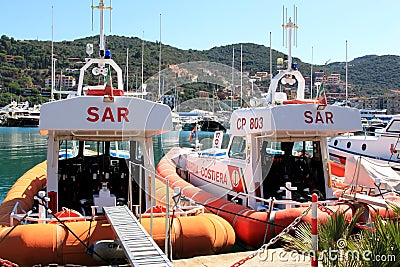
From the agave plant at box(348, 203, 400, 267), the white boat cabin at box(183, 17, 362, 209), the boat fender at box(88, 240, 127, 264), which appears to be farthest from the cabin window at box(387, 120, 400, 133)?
the agave plant at box(348, 203, 400, 267)

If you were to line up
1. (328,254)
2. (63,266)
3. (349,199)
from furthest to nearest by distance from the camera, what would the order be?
(349,199) < (63,266) < (328,254)

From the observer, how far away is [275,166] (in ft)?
41.4

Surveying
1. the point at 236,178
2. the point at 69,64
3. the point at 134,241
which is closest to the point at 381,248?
the point at 134,241

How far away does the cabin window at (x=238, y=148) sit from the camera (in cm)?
1223

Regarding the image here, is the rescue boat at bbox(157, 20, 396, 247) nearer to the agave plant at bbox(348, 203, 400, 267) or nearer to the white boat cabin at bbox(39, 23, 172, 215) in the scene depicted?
the white boat cabin at bbox(39, 23, 172, 215)

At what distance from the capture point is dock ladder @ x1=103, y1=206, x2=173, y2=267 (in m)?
6.46

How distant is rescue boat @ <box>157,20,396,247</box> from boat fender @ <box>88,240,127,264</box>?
3023 mm

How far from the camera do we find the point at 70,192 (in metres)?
11.3

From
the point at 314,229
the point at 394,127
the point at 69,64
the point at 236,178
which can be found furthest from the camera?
the point at 69,64

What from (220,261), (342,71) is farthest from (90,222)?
(342,71)

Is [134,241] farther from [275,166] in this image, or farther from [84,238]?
[275,166]

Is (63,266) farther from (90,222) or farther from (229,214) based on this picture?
(229,214)

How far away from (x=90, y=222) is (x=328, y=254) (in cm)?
449

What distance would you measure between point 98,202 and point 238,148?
4.36m
